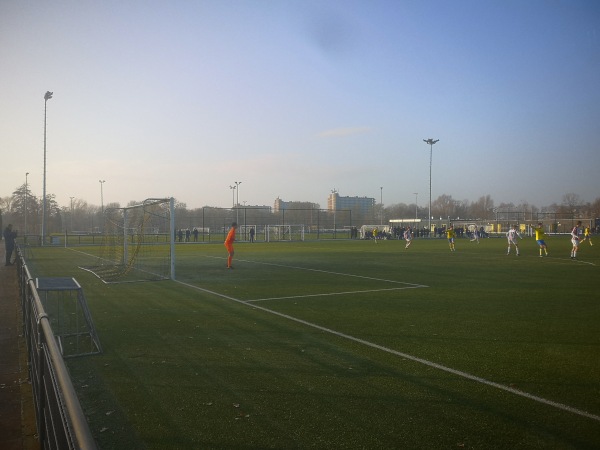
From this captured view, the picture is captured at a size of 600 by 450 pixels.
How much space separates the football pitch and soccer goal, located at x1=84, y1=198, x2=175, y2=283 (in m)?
4.37

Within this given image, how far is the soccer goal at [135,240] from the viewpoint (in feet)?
55.2

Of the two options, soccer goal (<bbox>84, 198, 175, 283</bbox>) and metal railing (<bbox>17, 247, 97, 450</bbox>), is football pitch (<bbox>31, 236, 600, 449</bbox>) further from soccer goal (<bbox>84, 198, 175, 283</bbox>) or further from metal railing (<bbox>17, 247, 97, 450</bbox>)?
soccer goal (<bbox>84, 198, 175, 283</bbox>)

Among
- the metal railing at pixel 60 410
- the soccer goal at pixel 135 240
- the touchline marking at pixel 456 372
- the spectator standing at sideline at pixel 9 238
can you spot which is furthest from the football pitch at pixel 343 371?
the spectator standing at sideline at pixel 9 238

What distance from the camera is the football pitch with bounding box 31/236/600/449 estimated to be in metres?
4.38

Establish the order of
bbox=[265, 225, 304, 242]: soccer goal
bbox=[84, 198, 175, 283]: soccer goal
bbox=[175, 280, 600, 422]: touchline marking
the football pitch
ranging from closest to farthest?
the football pitch → bbox=[175, 280, 600, 422]: touchline marking → bbox=[84, 198, 175, 283]: soccer goal → bbox=[265, 225, 304, 242]: soccer goal

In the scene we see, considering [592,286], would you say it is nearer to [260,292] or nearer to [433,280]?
[433,280]

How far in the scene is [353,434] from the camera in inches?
171

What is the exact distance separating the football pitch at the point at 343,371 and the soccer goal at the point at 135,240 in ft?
14.3

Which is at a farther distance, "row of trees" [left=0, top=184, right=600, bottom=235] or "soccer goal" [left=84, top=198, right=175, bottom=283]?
"row of trees" [left=0, top=184, right=600, bottom=235]

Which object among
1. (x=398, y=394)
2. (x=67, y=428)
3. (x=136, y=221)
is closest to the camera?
(x=67, y=428)

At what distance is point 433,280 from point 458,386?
430 inches

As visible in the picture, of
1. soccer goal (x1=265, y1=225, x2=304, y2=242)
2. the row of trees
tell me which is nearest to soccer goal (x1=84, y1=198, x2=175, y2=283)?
the row of trees

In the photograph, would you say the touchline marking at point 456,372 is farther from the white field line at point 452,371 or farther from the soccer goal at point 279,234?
the soccer goal at point 279,234

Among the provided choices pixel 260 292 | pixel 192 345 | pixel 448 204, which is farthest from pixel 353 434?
pixel 448 204
